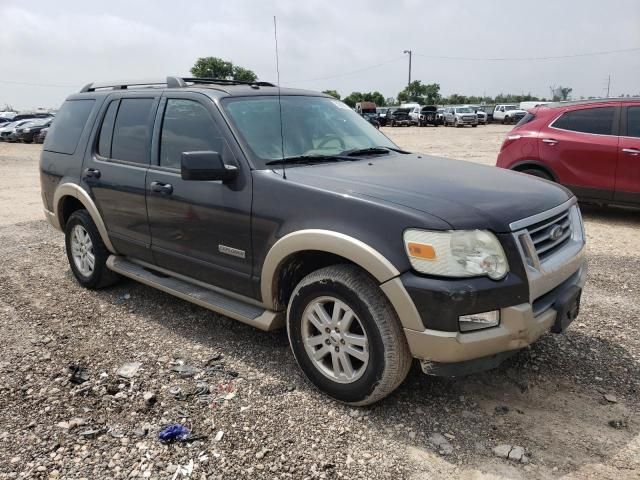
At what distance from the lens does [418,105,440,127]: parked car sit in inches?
1748

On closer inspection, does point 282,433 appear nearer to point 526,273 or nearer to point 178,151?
point 526,273

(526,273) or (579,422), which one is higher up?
(526,273)

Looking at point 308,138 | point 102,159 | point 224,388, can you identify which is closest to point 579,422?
point 224,388

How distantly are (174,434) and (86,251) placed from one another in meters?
2.71

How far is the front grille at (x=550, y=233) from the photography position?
9.34 ft

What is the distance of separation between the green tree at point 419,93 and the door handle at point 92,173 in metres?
76.3

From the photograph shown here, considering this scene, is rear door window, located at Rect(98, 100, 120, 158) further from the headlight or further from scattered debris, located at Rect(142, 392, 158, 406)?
the headlight

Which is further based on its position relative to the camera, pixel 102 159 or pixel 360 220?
pixel 102 159

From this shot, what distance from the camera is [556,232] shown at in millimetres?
3043

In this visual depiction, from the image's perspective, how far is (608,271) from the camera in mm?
5348

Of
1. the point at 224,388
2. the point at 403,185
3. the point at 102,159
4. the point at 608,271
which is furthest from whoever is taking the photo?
the point at 608,271

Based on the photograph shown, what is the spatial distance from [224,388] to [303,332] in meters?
0.63

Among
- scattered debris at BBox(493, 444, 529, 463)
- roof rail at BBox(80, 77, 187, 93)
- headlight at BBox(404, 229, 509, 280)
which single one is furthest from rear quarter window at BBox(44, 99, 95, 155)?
scattered debris at BBox(493, 444, 529, 463)

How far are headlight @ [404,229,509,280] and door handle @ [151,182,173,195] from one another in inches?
76.2
